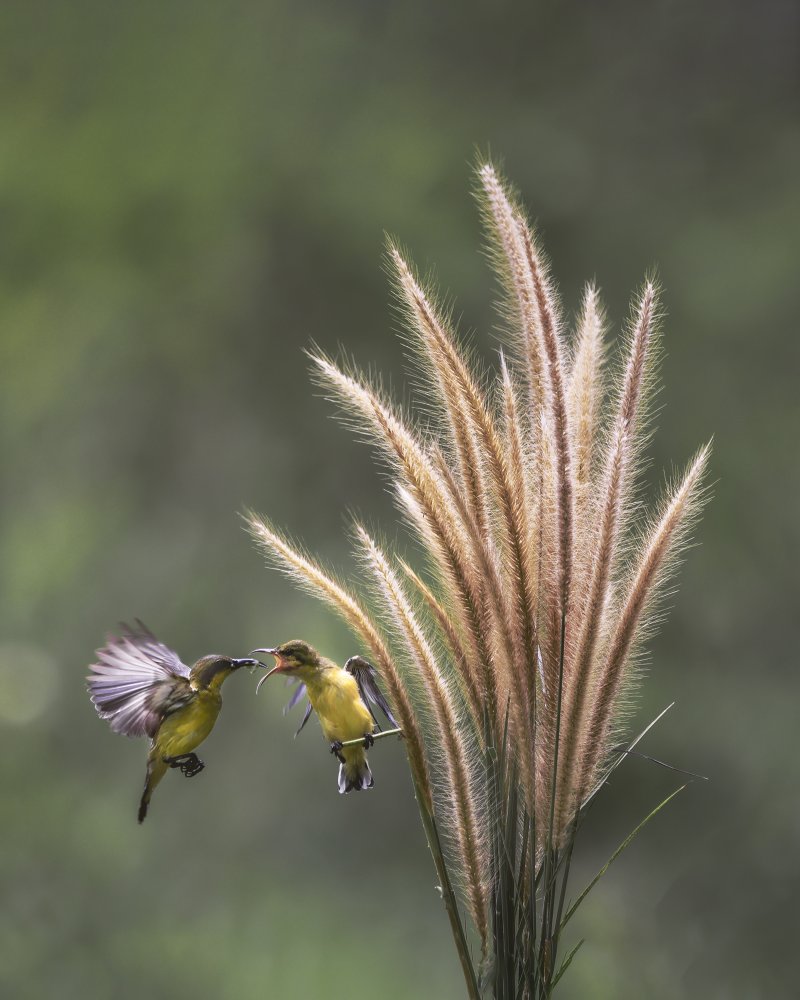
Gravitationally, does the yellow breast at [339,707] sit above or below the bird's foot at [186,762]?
below

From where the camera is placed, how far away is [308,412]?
1502 mm

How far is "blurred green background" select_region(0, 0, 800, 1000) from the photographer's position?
135 cm

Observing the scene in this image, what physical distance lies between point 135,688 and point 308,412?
0.86 metres

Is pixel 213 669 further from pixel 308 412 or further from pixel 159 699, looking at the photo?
pixel 308 412

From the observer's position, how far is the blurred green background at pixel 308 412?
1352mm

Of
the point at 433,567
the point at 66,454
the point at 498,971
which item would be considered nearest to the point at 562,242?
the point at 66,454

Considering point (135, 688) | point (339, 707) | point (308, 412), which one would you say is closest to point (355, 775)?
point (339, 707)

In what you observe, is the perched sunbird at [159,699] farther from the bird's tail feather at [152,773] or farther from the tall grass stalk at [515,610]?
the tall grass stalk at [515,610]

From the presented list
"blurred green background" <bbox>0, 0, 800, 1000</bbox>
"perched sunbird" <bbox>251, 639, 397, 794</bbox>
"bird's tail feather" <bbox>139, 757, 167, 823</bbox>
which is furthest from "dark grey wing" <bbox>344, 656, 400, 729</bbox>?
"blurred green background" <bbox>0, 0, 800, 1000</bbox>

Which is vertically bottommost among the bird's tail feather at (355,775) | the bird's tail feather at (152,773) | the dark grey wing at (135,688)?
the bird's tail feather at (355,775)

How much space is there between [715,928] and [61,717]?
36.5 inches

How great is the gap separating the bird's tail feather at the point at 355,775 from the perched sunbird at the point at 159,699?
10cm

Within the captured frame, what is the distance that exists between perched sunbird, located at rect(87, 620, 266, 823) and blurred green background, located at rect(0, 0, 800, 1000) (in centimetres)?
71

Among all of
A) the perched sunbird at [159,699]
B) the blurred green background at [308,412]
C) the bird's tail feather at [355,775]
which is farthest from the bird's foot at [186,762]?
the blurred green background at [308,412]
